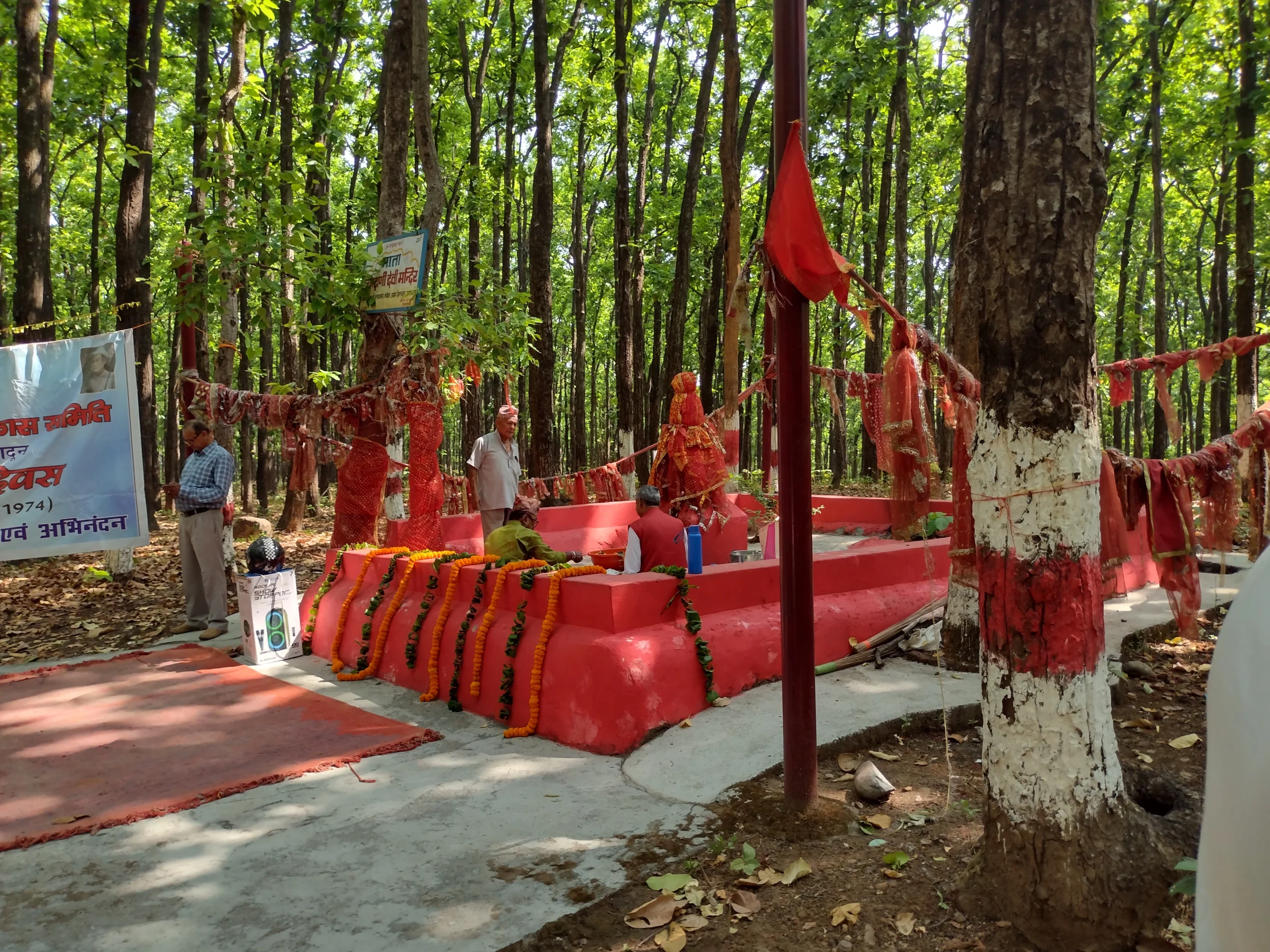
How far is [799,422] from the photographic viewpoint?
3926mm

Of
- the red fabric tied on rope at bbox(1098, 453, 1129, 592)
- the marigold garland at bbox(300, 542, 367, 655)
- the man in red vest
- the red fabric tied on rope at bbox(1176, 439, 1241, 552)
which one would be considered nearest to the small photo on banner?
the marigold garland at bbox(300, 542, 367, 655)

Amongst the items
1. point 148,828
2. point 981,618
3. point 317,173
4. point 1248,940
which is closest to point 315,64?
point 317,173

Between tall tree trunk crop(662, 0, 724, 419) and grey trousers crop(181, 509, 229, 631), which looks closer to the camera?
grey trousers crop(181, 509, 229, 631)

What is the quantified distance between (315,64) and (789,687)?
1557cm

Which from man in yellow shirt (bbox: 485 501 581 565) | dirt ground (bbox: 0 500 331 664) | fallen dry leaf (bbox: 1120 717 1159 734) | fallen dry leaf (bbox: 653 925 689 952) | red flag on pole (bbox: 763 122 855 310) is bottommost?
fallen dry leaf (bbox: 653 925 689 952)

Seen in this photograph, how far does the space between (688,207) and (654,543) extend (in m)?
10.9

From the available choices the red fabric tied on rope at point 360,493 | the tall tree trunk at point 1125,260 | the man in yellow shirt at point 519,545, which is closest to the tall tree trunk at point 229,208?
the red fabric tied on rope at point 360,493

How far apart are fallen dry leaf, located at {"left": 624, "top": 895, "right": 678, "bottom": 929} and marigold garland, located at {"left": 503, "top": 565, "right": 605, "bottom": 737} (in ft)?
6.86

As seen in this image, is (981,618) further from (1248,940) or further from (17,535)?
(17,535)

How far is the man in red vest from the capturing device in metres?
6.20

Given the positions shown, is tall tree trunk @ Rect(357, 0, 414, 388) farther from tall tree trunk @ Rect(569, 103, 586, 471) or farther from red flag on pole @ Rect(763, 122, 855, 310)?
tall tree trunk @ Rect(569, 103, 586, 471)

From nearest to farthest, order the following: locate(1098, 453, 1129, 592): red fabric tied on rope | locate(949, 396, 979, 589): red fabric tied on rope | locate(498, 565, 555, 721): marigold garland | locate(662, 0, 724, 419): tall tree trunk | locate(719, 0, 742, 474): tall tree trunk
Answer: locate(949, 396, 979, 589): red fabric tied on rope → locate(1098, 453, 1129, 592): red fabric tied on rope → locate(498, 565, 555, 721): marigold garland → locate(719, 0, 742, 474): tall tree trunk → locate(662, 0, 724, 419): tall tree trunk

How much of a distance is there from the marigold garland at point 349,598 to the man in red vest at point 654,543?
2199mm

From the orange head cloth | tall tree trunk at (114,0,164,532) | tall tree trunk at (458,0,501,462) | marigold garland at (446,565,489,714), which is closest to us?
marigold garland at (446,565,489,714)
